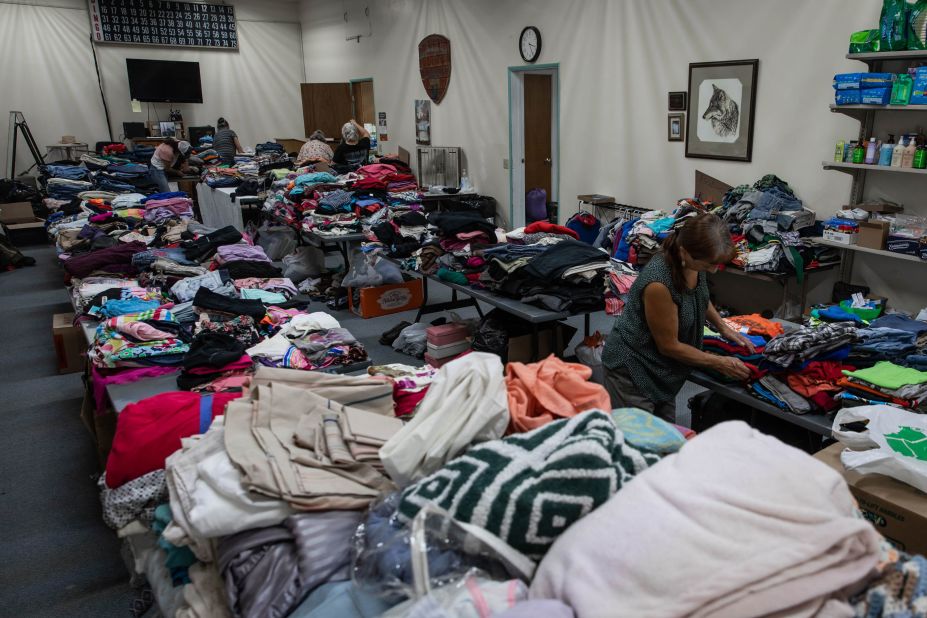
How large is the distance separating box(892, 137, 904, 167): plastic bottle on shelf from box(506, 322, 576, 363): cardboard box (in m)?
2.23

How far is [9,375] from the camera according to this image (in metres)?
4.78

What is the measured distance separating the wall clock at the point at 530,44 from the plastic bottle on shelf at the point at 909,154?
13.6 ft

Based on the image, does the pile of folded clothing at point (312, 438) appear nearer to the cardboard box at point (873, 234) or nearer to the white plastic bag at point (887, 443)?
the white plastic bag at point (887, 443)

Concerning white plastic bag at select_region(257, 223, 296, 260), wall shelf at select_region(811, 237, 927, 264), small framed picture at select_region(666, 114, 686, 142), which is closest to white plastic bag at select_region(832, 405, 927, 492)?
wall shelf at select_region(811, 237, 927, 264)

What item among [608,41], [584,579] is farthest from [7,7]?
[584,579]

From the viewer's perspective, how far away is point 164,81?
1188 centimetres

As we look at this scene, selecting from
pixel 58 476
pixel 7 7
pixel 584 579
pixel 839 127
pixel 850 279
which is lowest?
pixel 58 476

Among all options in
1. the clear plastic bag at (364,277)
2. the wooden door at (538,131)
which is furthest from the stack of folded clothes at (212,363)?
the wooden door at (538,131)

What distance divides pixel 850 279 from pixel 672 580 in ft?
15.2

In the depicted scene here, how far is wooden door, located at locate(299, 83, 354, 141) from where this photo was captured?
458 inches

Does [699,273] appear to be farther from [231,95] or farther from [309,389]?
[231,95]

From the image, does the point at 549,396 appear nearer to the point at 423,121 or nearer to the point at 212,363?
the point at 212,363

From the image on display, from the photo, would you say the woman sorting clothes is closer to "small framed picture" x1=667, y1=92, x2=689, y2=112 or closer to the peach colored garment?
the peach colored garment

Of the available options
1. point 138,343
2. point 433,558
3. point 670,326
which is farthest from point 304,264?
point 433,558
